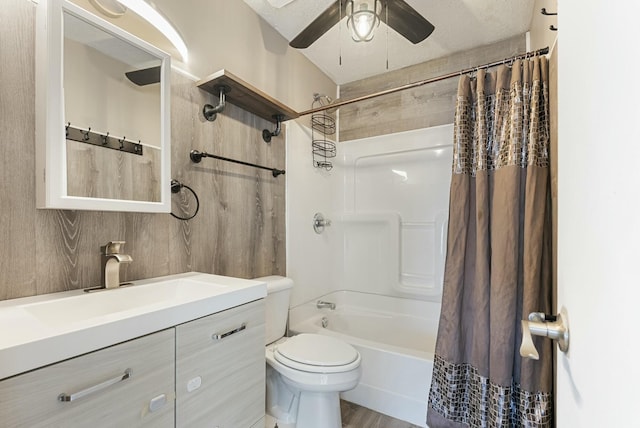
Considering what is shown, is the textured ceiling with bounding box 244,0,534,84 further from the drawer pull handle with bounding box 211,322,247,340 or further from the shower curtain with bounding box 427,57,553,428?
the drawer pull handle with bounding box 211,322,247,340

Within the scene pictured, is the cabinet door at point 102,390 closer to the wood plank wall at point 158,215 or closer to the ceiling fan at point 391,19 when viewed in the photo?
the wood plank wall at point 158,215

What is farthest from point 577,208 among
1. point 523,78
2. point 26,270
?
point 26,270

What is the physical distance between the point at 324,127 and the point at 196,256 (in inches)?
66.2

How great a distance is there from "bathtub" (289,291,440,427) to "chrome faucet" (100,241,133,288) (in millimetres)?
1241

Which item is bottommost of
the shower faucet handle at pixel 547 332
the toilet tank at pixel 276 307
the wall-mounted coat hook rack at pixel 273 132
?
the toilet tank at pixel 276 307

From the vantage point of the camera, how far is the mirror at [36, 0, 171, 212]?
3.25 feet

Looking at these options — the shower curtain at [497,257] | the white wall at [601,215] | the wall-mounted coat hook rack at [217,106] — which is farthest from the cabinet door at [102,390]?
the shower curtain at [497,257]

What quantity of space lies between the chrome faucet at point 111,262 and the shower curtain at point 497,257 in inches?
61.6

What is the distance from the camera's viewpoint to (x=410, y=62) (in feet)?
8.19

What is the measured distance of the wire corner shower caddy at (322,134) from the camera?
2.54 metres

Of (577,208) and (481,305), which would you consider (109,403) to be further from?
(481,305)

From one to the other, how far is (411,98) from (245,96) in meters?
1.54

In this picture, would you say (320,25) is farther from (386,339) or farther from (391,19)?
(386,339)

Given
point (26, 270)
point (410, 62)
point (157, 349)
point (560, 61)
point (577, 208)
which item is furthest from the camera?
point (410, 62)
